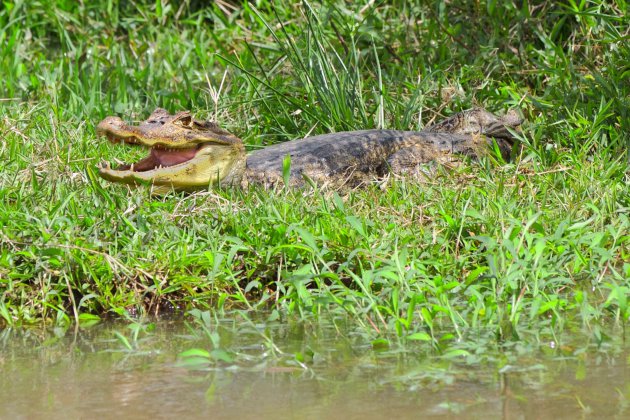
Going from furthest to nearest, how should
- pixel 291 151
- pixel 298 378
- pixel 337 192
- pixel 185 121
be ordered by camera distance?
pixel 291 151 < pixel 185 121 < pixel 337 192 < pixel 298 378

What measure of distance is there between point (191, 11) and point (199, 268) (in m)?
4.77

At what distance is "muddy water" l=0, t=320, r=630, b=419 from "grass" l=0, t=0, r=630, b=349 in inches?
6.0

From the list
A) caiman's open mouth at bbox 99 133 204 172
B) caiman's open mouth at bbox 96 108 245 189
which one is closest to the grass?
caiman's open mouth at bbox 96 108 245 189

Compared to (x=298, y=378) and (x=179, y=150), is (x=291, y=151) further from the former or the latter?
(x=298, y=378)

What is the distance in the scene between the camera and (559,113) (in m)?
5.75

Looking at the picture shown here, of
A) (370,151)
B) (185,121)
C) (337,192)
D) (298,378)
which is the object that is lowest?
(298,378)

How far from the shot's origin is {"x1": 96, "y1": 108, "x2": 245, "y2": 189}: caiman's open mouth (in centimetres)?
494

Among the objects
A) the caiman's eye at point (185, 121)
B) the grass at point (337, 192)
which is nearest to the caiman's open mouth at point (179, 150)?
the caiman's eye at point (185, 121)

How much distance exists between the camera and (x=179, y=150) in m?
5.26

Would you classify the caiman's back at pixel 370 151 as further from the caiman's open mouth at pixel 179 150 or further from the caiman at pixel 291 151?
the caiman's open mouth at pixel 179 150

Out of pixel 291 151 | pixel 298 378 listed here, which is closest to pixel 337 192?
pixel 291 151

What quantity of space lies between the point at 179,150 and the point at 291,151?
629 millimetres

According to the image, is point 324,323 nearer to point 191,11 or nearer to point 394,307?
point 394,307

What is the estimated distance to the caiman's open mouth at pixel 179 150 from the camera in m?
4.94
